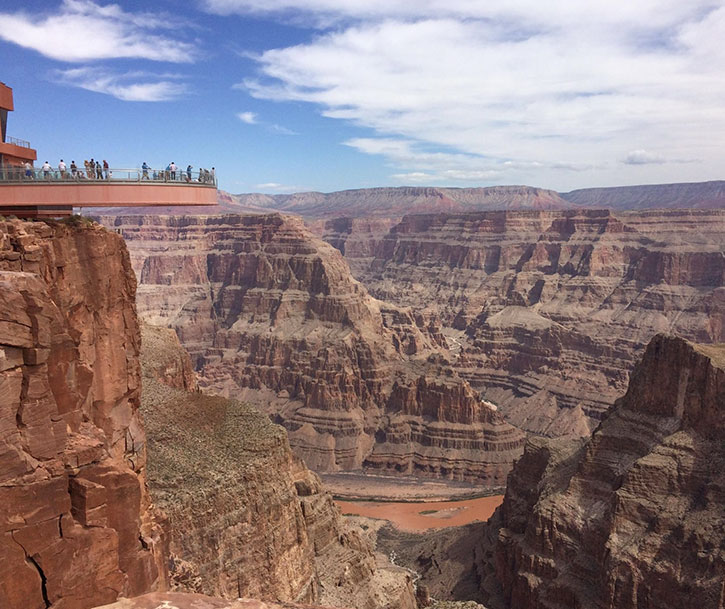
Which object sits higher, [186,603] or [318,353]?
[186,603]

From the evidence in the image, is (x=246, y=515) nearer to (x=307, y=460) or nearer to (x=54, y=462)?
(x=54, y=462)

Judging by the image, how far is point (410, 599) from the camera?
50938 millimetres

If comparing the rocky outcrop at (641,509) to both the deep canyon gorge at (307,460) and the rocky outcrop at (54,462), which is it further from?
the rocky outcrop at (54,462)

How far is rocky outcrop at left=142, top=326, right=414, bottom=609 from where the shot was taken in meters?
39.5

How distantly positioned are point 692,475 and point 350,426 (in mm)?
79221

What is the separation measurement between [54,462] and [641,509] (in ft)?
141

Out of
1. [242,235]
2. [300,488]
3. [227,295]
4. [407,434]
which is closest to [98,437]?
[300,488]

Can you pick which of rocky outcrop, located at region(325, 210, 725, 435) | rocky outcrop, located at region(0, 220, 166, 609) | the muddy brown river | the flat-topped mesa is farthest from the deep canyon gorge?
the muddy brown river

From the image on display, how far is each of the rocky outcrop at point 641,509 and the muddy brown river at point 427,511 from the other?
23.1 m

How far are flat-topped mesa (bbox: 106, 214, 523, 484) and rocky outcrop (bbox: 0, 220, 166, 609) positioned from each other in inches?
3755

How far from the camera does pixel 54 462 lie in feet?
56.9

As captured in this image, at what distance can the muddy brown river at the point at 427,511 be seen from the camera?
83.9 metres

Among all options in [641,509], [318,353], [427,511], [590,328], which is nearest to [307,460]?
[318,353]

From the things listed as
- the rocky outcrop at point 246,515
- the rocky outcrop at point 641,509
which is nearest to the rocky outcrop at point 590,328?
the rocky outcrop at point 641,509
